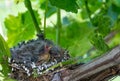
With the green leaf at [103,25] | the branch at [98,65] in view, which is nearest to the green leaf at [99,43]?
the branch at [98,65]

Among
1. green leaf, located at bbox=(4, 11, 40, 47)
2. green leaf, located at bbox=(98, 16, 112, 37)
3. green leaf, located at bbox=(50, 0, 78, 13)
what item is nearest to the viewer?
green leaf, located at bbox=(50, 0, 78, 13)

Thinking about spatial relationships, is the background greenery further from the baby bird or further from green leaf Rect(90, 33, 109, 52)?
green leaf Rect(90, 33, 109, 52)

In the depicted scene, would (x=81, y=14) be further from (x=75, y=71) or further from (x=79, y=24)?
(x=75, y=71)

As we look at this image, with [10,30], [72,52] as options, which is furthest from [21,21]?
[72,52]

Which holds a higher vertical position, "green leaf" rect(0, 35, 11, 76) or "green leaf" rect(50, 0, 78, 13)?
"green leaf" rect(50, 0, 78, 13)

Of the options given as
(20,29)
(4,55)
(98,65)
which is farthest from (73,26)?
(98,65)

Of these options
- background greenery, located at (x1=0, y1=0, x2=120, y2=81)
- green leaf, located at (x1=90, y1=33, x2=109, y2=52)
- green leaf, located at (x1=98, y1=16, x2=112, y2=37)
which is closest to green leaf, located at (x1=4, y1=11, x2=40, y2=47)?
background greenery, located at (x1=0, y1=0, x2=120, y2=81)

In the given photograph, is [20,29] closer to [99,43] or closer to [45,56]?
[45,56]
